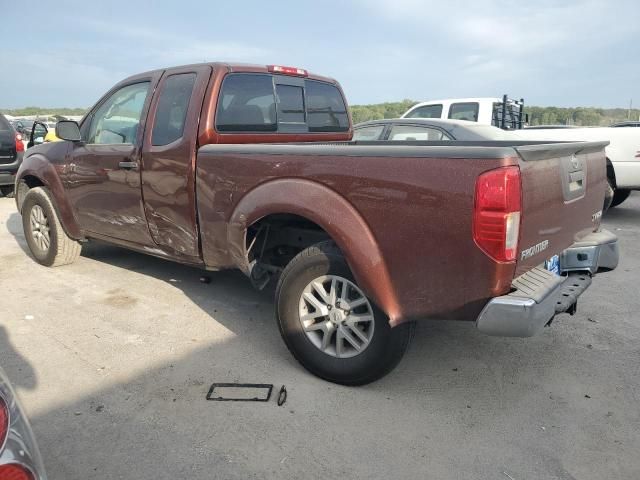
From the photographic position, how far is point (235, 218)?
3.25 meters

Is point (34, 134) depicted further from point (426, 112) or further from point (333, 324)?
point (333, 324)

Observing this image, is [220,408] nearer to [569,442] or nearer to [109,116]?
[569,442]

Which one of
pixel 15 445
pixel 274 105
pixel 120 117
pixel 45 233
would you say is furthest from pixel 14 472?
pixel 45 233

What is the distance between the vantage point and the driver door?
4.09m

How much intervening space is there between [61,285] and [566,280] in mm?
4284

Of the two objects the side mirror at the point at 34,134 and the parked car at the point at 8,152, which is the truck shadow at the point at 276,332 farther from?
the parked car at the point at 8,152

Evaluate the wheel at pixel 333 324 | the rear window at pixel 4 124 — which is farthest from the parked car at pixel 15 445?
the rear window at pixel 4 124

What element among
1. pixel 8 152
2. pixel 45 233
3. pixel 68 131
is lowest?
pixel 45 233

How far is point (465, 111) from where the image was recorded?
9.83m

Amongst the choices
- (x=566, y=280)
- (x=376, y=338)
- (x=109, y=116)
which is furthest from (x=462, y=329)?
(x=109, y=116)

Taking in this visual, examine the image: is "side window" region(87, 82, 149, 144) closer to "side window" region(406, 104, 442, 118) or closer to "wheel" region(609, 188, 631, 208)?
"side window" region(406, 104, 442, 118)

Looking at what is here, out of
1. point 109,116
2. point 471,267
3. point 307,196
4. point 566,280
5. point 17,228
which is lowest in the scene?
point 17,228

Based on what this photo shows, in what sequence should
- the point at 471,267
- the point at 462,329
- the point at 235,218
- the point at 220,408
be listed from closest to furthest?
the point at 471,267 → the point at 220,408 → the point at 235,218 → the point at 462,329

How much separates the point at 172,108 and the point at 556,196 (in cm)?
275
